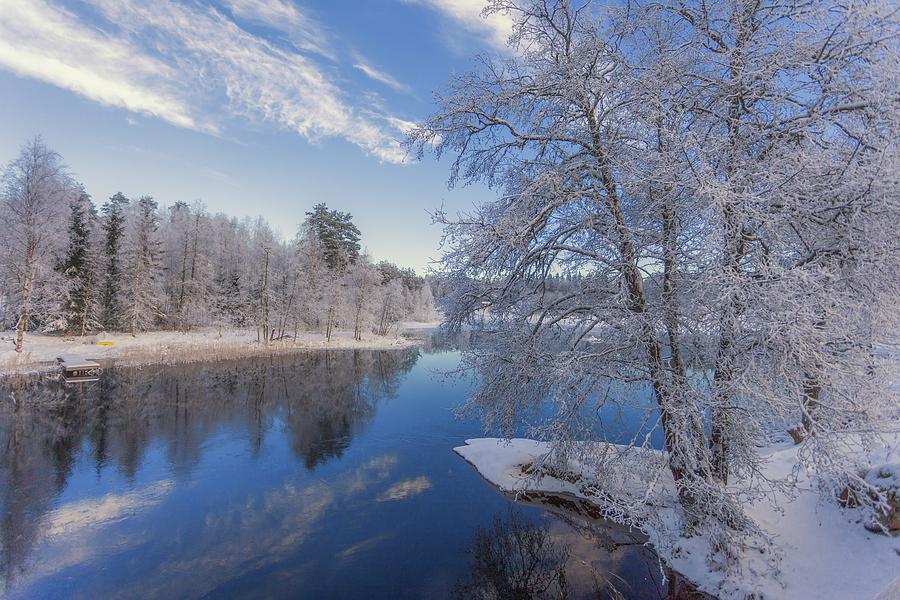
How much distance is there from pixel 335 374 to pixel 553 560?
21.3 metres

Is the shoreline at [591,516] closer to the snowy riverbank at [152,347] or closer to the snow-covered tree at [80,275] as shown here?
the snowy riverbank at [152,347]

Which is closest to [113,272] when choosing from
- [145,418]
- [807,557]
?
[145,418]

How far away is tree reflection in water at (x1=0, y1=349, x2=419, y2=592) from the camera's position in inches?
385

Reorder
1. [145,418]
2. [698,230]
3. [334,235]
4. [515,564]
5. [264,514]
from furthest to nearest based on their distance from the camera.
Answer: [334,235] < [145,418] < [264,514] < [515,564] < [698,230]

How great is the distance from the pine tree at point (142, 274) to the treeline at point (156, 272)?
10 centimetres

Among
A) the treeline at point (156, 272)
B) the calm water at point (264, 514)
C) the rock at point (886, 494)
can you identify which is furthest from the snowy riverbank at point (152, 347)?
the rock at point (886, 494)

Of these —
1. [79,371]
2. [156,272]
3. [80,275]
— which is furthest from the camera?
[156,272]

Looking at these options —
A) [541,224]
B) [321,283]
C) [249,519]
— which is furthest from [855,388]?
[321,283]

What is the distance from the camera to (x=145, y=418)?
50.0 ft

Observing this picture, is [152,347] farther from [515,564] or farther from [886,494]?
[886,494]

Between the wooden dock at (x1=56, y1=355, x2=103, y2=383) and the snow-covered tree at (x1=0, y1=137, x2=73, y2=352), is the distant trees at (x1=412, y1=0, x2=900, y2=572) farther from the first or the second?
the snow-covered tree at (x1=0, y1=137, x2=73, y2=352)

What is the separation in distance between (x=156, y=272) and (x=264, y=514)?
115 ft

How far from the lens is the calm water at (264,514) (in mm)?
6805

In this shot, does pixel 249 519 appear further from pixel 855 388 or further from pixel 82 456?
pixel 855 388
